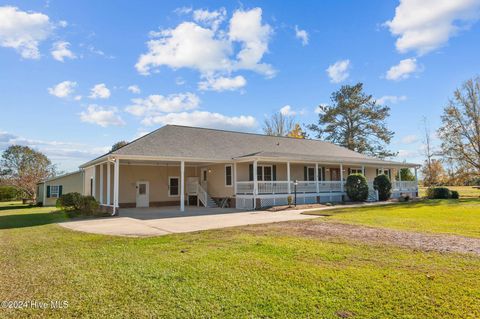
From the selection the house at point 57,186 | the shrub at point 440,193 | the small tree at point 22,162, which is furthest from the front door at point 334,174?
the small tree at point 22,162

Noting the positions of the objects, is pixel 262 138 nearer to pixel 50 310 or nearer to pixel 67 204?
pixel 67 204

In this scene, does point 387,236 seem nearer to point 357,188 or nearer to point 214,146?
point 357,188

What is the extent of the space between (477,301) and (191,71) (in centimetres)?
1938

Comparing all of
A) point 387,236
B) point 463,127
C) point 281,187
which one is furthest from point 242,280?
point 463,127

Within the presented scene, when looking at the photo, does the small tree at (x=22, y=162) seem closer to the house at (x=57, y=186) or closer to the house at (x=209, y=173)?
the house at (x=57, y=186)

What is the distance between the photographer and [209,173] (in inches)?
904

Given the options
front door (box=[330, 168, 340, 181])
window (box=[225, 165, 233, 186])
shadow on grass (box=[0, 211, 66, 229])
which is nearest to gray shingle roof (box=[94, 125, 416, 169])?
window (box=[225, 165, 233, 186])

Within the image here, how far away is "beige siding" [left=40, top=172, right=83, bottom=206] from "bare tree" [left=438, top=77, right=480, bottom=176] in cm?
3779

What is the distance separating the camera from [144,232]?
10.0m

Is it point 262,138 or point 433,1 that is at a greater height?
point 433,1

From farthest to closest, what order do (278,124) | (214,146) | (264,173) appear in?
1. (278,124)
2. (264,173)
3. (214,146)

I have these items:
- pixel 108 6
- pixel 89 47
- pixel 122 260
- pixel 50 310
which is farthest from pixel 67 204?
pixel 50 310

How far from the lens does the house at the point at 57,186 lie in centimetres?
2930

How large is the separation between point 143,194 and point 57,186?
1381 cm
